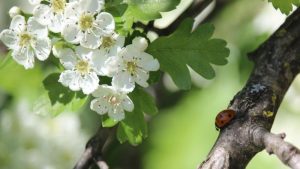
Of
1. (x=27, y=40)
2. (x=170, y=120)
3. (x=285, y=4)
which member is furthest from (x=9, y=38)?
(x=170, y=120)

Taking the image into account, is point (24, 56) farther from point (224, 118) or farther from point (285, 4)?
point (285, 4)

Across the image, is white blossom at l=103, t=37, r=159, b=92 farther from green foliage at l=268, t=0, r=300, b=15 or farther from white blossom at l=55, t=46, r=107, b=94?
green foliage at l=268, t=0, r=300, b=15

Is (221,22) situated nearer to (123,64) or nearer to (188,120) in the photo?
(188,120)

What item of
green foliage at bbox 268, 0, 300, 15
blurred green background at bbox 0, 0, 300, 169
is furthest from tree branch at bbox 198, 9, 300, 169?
blurred green background at bbox 0, 0, 300, 169

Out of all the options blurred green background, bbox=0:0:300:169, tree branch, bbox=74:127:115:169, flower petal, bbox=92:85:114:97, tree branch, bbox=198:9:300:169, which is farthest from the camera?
blurred green background, bbox=0:0:300:169

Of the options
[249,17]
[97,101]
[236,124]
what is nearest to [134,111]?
[97,101]

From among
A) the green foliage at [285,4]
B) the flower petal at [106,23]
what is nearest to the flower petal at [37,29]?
the flower petal at [106,23]
